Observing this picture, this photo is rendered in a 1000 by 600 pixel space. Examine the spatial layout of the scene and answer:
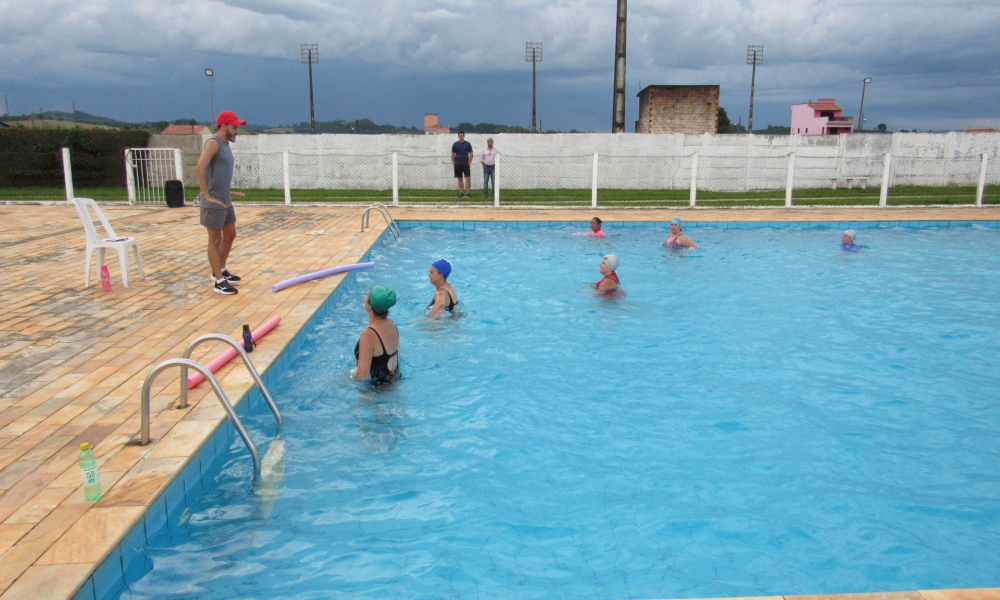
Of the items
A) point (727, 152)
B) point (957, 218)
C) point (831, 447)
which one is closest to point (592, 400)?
point (831, 447)

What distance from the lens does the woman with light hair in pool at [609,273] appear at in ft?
25.1

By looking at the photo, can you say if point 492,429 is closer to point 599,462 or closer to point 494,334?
point 599,462

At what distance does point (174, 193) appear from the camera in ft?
45.7

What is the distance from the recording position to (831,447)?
15.2 ft

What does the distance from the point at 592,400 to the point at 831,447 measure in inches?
69.6

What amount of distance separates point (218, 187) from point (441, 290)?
7.80 ft

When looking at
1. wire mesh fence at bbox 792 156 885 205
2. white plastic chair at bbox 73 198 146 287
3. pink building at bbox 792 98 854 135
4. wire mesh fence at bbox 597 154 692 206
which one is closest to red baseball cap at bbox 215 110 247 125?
white plastic chair at bbox 73 198 146 287

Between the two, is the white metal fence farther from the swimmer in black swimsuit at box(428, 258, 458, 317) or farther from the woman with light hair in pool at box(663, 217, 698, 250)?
the swimmer in black swimsuit at box(428, 258, 458, 317)

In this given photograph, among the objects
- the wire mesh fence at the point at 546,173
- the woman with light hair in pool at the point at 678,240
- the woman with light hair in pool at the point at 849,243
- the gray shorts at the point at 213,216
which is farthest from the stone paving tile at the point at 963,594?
the wire mesh fence at the point at 546,173

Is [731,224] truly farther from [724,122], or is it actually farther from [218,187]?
[724,122]

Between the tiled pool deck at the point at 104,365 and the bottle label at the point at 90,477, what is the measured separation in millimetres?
100

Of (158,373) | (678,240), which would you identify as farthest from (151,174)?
(158,373)

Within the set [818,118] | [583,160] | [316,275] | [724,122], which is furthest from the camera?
[724,122]

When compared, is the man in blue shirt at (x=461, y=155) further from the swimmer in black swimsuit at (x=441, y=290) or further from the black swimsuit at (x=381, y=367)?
the black swimsuit at (x=381, y=367)
